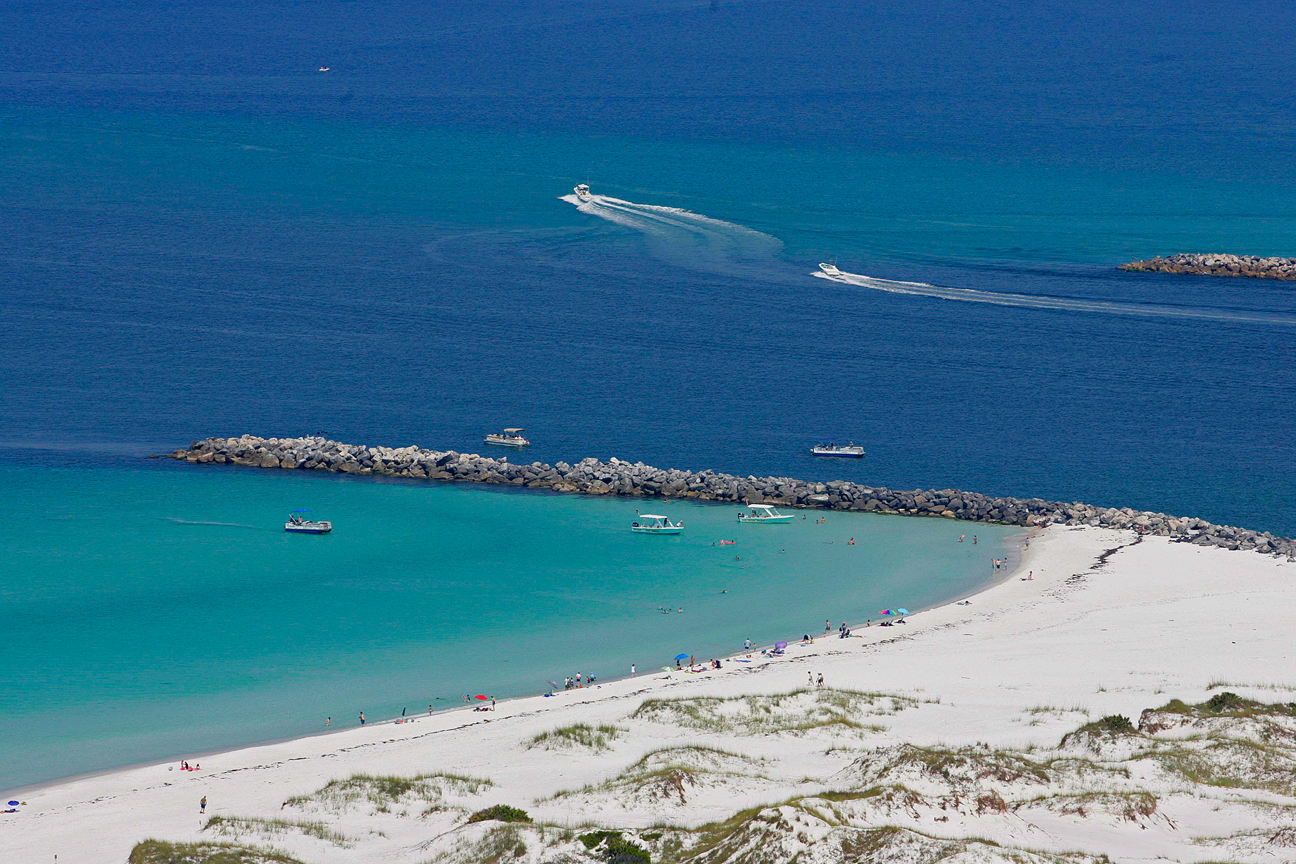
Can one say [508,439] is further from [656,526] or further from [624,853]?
[624,853]

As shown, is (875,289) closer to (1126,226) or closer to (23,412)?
(1126,226)

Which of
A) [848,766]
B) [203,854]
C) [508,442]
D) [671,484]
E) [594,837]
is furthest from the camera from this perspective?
[508,442]

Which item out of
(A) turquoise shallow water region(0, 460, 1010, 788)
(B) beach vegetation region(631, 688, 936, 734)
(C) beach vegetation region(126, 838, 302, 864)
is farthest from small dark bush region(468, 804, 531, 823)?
(A) turquoise shallow water region(0, 460, 1010, 788)

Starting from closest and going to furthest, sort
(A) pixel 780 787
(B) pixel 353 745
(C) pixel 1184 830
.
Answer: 1. (C) pixel 1184 830
2. (A) pixel 780 787
3. (B) pixel 353 745

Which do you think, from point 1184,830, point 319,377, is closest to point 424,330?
point 319,377

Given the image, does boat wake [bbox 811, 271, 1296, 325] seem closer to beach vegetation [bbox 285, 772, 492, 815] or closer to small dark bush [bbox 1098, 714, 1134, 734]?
small dark bush [bbox 1098, 714, 1134, 734]

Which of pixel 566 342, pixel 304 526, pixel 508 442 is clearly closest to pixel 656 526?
pixel 508 442

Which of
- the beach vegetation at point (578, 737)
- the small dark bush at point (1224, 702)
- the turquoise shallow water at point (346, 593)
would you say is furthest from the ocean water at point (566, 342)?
the small dark bush at point (1224, 702)
